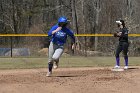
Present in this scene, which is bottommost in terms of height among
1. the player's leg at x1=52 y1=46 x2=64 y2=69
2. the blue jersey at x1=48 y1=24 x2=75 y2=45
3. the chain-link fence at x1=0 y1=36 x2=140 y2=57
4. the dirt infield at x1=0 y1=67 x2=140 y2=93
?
the chain-link fence at x1=0 y1=36 x2=140 y2=57

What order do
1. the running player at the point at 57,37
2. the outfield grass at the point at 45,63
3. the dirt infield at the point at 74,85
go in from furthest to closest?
the outfield grass at the point at 45,63 → the running player at the point at 57,37 → the dirt infield at the point at 74,85

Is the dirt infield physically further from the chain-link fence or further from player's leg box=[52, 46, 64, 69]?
the chain-link fence

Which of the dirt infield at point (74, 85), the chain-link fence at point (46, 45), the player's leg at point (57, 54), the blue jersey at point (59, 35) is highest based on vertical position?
the blue jersey at point (59, 35)

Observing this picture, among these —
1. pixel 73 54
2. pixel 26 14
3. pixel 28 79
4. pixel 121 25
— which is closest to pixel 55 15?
pixel 26 14

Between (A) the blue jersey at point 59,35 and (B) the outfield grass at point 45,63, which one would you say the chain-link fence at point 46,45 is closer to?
(B) the outfield grass at point 45,63

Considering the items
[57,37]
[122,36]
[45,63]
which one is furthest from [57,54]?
[45,63]

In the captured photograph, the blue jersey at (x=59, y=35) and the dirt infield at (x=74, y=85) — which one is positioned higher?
the blue jersey at (x=59, y=35)

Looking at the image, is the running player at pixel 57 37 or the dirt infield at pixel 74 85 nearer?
the dirt infield at pixel 74 85

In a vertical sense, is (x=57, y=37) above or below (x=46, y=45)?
above

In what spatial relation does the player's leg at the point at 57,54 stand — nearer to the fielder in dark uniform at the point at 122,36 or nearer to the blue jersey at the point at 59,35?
the blue jersey at the point at 59,35

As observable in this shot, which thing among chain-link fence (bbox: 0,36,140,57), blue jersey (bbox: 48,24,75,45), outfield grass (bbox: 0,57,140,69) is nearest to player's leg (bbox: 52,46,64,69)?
blue jersey (bbox: 48,24,75,45)

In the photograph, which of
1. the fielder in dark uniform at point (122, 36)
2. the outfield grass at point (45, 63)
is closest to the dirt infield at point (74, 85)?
the fielder in dark uniform at point (122, 36)

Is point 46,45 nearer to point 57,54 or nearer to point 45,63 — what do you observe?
point 45,63

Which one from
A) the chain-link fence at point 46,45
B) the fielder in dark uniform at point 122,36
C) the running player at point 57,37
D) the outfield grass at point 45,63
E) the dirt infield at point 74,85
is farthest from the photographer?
the chain-link fence at point 46,45
